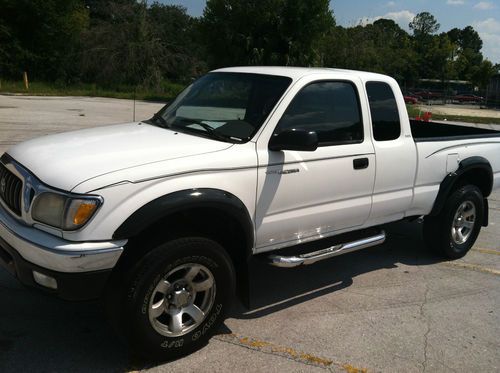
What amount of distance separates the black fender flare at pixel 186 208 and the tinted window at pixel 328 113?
2.42ft

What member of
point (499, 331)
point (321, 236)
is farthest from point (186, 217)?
point (499, 331)

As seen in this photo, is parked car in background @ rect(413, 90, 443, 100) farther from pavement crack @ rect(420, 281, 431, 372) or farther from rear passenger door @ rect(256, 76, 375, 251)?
rear passenger door @ rect(256, 76, 375, 251)

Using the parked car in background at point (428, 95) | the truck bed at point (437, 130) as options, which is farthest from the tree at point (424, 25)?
the truck bed at point (437, 130)

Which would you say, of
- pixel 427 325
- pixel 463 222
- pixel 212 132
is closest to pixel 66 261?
pixel 212 132

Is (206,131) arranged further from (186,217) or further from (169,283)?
(169,283)

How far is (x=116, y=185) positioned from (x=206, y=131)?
1054 millimetres

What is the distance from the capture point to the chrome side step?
382 centimetres

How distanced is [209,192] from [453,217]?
10.6 feet

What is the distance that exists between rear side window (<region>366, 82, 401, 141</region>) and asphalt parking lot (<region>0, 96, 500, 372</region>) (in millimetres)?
1450

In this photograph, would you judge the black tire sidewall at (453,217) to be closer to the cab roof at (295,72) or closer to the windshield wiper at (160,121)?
the cab roof at (295,72)

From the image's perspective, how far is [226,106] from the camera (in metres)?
4.13

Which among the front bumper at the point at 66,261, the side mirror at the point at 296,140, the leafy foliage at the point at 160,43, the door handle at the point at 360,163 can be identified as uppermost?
the leafy foliage at the point at 160,43

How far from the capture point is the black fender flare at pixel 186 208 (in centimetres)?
296

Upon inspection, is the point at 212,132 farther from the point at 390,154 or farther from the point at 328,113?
the point at 390,154
